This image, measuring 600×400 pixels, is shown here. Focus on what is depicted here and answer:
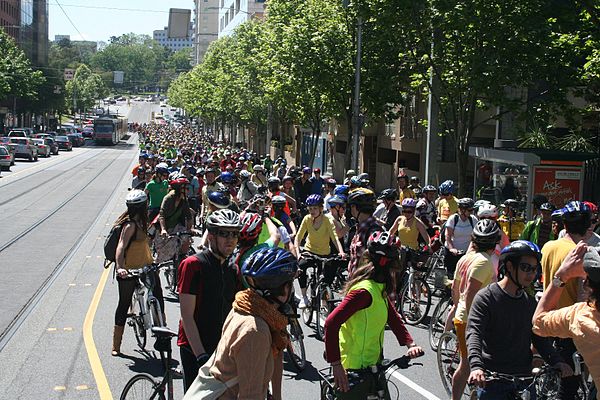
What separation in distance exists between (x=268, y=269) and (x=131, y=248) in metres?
5.35

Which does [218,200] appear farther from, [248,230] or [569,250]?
[569,250]

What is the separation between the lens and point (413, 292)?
12.0m

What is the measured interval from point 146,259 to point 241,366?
5.61m

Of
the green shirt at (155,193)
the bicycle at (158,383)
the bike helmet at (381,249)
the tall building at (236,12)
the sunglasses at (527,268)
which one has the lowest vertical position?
the bicycle at (158,383)

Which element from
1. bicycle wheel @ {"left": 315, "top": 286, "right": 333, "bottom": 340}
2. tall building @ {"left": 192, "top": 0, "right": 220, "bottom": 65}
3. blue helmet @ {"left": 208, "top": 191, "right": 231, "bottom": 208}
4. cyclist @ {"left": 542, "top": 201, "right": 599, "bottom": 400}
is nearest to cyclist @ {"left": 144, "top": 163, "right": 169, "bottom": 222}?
bicycle wheel @ {"left": 315, "top": 286, "right": 333, "bottom": 340}

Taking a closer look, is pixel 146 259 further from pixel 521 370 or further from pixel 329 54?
pixel 329 54

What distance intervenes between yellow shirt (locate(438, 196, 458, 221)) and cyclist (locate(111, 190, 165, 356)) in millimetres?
6552

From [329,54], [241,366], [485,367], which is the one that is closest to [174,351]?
[485,367]

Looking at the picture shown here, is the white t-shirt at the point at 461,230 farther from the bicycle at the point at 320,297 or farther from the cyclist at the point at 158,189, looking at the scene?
the cyclist at the point at 158,189

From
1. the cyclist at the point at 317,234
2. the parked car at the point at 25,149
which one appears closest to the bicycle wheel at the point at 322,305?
the cyclist at the point at 317,234

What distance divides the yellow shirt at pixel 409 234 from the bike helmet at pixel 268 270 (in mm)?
8215

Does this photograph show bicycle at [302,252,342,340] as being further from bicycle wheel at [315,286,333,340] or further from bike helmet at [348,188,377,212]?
bike helmet at [348,188,377,212]

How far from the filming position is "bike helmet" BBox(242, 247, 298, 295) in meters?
4.43

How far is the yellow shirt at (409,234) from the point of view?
496 inches
